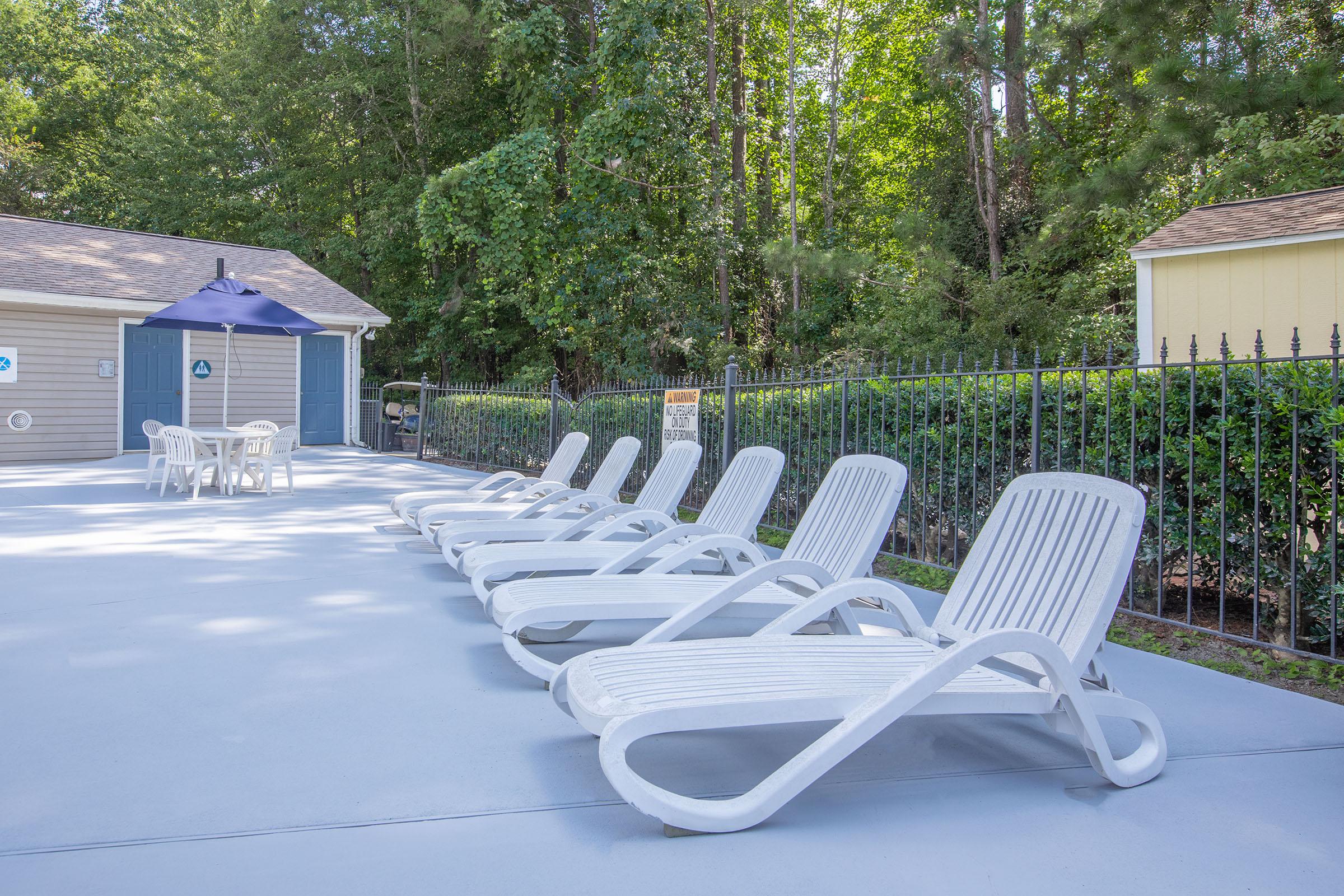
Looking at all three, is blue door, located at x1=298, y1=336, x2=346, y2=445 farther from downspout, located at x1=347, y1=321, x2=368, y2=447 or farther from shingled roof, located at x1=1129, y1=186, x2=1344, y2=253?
shingled roof, located at x1=1129, y1=186, x2=1344, y2=253

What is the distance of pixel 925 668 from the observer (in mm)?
2531

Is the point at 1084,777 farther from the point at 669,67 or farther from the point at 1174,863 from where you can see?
the point at 669,67

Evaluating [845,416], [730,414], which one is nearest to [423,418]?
[730,414]

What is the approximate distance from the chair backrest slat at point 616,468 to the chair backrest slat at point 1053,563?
396 centimetres

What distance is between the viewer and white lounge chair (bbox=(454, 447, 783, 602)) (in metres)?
4.97

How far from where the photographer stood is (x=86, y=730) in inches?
125

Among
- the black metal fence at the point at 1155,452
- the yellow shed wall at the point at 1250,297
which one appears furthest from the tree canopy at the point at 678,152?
the black metal fence at the point at 1155,452

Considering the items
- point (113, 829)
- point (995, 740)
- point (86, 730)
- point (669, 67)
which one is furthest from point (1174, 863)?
point (669, 67)

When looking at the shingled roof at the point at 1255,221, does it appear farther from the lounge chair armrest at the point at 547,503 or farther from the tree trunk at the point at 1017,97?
the lounge chair armrest at the point at 547,503

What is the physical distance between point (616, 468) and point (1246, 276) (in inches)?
287

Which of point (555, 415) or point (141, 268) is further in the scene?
point (141, 268)

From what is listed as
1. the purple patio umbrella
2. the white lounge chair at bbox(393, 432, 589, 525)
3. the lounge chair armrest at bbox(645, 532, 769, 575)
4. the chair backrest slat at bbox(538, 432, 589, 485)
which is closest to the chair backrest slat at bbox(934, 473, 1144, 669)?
the lounge chair armrest at bbox(645, 532, 769, 575)

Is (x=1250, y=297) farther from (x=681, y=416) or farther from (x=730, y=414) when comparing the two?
(x=681, y=416)

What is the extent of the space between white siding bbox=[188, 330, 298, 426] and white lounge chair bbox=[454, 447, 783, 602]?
41.4 feet
